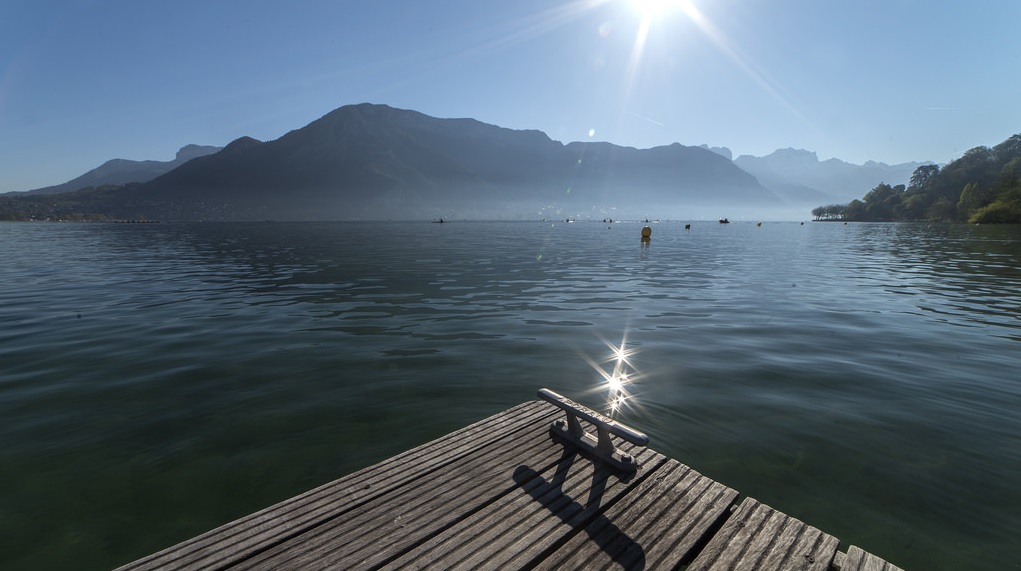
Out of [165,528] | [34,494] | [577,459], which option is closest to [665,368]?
[577,459]

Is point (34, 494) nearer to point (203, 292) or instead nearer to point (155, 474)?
point (155, 474)

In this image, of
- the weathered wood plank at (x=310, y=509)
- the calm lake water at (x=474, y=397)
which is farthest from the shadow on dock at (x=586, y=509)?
the calm lake water at (x=474, y=397)

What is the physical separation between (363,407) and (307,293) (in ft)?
48.8

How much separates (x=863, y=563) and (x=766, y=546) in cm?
84

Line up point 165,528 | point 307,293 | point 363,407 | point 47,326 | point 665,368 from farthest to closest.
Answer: point 307,293 < point 47,326 < point 665,368 < point 363,407 < point 165,528

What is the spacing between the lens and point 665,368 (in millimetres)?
11352

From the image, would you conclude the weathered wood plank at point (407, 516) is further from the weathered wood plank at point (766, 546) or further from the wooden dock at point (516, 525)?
the weathered wood plank at point (766, 546)

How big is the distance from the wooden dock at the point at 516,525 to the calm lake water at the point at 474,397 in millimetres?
1899

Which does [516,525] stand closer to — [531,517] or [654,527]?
[531,517]

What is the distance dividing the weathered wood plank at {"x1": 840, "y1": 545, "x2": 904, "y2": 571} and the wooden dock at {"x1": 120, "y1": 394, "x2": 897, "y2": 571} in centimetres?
1

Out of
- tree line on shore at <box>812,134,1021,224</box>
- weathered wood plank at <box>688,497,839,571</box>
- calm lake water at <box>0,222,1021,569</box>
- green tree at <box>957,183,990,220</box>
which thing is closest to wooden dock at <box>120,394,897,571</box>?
weathered wood plank at <box>688,497,839,571</box>

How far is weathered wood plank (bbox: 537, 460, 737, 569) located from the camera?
4.15 metres

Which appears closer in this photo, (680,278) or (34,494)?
(34,494)

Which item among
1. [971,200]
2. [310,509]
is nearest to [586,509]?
[310,509]
